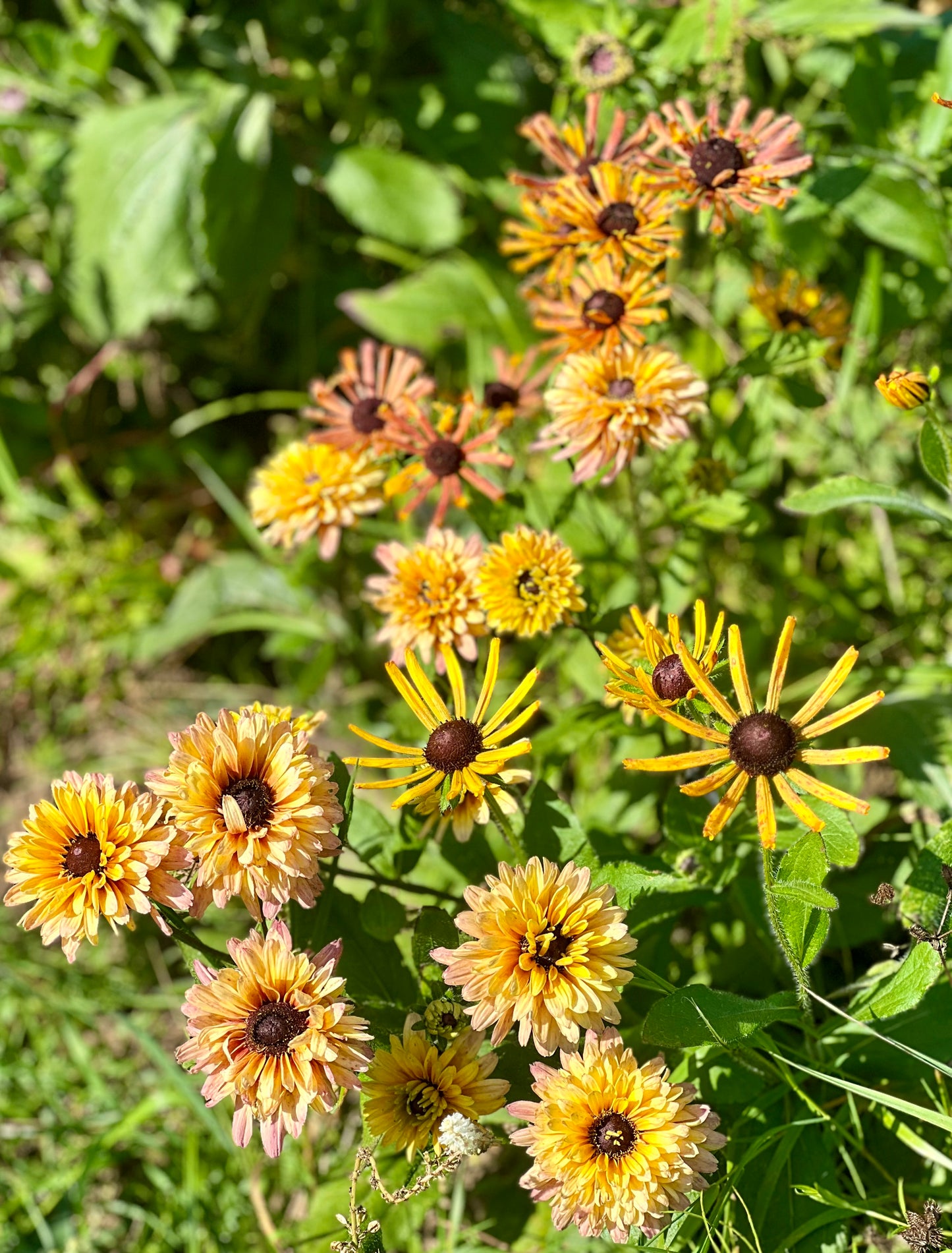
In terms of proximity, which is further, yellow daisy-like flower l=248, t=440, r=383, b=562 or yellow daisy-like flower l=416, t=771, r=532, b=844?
yellow daisy-like flower l=248, t=440, r=383, b=562

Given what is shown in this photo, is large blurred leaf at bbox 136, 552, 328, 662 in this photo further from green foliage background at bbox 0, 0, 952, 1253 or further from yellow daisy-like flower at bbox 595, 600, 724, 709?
yellow daisy-like flower at bbox 595, 600, 724, 709

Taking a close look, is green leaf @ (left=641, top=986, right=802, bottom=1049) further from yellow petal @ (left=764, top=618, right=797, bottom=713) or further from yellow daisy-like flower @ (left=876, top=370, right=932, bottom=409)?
yellow daisy-like flower @ (left=876, top=370, right=932, bottom=409)

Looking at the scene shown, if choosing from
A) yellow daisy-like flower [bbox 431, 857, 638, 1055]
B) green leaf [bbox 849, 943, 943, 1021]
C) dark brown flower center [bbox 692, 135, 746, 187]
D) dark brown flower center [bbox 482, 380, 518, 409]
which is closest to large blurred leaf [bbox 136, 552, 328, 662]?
dark brown flower center [bbox 482, 380, 518, 409]

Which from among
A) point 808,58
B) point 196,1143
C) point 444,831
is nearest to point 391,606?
point 444,831

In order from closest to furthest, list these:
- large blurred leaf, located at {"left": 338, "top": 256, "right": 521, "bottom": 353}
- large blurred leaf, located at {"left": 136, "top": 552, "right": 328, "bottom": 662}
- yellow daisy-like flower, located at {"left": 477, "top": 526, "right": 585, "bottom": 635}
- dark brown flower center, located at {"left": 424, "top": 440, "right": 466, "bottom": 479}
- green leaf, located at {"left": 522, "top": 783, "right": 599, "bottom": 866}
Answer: green leaf, located at {"left": 522, "top": 783, "right": 599, "bottom": 866} < yellow daisy-like flower, located at {"left": 477, "top": 526, "right": 585, "bottom": 635} < dark brown flower center, located at {"left": 424, "top": 440, "right": 466, "bottom": 479} < large blurred leaf, located at {"left": 136, "top": 552, "right": 328, "bottom": 662} < large blurred leaf, located at {"left": 338, "top": 256, "right": 521, "bottom": 353}

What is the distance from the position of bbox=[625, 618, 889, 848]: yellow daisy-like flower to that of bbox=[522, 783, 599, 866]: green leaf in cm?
26

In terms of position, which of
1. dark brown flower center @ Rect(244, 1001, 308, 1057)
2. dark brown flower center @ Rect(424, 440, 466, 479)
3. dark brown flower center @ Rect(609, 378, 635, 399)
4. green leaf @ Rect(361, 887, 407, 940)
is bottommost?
green leaf @ Rect(361, 887, 407, 940)

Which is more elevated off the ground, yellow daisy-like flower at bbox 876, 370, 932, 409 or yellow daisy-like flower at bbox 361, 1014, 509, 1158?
yellow daisy-like flower at bbox 876, 370, 932, 409

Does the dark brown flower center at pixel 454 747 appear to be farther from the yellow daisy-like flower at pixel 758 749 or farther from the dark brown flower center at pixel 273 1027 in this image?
the dark brown flower center at pixel 273 1027

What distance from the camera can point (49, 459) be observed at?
365 centimetres

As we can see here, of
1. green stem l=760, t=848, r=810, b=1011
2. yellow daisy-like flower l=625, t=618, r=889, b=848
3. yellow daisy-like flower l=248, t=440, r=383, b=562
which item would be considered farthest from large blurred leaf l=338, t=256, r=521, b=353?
green stem l=760, t=848, r=810, b=1011

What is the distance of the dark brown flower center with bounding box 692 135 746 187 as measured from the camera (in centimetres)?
175

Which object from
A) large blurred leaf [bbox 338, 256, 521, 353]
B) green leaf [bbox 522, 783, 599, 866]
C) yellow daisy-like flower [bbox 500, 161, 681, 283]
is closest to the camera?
green leaf [bbox 522, 783, 599, 866]

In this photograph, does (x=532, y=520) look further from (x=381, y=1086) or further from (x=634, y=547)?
(x=381, y=1086)
